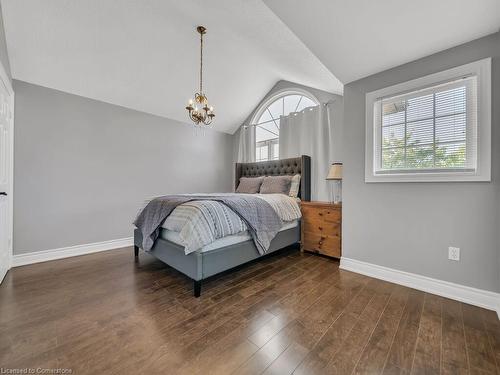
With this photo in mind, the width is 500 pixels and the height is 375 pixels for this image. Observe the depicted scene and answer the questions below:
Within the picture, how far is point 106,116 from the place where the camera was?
11.2 ft

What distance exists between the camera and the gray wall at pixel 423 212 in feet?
5.80

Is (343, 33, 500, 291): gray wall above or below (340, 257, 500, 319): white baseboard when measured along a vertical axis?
above

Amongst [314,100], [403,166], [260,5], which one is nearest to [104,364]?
[403,166]

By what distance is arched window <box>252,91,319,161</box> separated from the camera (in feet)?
13.5

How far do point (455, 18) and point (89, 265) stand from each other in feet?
14.3

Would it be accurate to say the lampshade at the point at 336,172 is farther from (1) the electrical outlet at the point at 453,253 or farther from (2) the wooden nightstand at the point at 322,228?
(1) the electrical outlet at the point at 453,253

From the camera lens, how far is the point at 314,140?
3762mm

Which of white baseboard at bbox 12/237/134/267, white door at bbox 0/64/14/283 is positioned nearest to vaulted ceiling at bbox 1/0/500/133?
white door at bbox 0/64/14/283

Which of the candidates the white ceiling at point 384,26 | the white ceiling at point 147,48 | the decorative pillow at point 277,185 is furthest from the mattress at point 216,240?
the white ceiling at point 147,48

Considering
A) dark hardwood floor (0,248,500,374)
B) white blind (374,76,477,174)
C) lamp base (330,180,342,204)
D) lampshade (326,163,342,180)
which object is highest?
white blind (374,76,477,174)

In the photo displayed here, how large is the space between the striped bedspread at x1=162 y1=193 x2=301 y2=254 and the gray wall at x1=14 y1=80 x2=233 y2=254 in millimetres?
1756

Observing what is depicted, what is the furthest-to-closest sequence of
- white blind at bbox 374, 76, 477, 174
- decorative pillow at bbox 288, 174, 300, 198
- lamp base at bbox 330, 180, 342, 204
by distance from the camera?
decorative pillow at bbox 288, 174, 300, 198 → lamp base at bbox 330, 180, 342, 204 → white blind at bbox 374, 76, 477, 174

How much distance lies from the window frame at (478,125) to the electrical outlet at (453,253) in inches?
24.3

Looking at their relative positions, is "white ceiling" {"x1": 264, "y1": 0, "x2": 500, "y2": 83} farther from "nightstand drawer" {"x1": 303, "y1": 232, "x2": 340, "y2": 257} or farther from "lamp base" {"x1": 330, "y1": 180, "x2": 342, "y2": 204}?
"nightstand drawer" {"x1": 303, "y1": 232, "x2": 340, "y2": 257}
